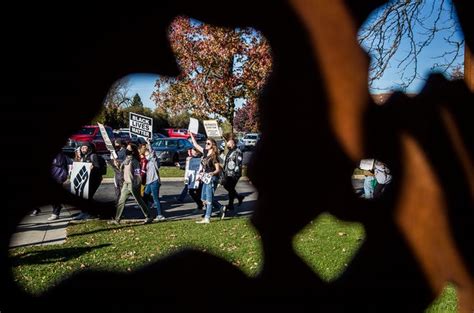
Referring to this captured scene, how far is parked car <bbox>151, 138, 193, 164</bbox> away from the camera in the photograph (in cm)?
2288

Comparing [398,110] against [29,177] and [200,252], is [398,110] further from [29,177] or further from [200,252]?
[29,177]

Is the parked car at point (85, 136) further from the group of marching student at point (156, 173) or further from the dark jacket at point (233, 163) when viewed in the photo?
the dark jacket at point (233, 163)

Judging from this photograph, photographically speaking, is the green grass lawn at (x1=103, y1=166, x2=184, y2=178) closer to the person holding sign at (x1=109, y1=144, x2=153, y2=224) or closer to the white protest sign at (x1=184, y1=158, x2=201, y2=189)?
the white protest sign at (x1=184, y1=158, x2=201, y2=189)

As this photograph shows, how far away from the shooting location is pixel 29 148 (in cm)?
118

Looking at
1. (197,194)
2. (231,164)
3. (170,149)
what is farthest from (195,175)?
(170,149)

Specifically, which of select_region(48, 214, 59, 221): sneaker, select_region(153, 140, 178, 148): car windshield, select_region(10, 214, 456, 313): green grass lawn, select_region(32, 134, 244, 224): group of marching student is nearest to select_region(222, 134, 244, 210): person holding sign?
select_region(32, 134, 244, 224): group of marching student

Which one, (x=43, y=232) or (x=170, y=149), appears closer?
(x=43, y=232)

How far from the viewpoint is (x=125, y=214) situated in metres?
10.5

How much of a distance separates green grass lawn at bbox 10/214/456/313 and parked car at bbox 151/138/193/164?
13.5 m

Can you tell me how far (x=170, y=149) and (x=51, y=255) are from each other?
16563mm

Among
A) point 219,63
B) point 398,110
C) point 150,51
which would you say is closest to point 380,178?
point 219,63

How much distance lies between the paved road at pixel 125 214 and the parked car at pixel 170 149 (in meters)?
5.98

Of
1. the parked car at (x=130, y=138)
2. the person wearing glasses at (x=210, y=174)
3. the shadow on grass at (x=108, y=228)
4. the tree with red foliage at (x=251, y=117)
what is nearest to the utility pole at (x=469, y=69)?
the tree with red foliage at (x=251, y=117)

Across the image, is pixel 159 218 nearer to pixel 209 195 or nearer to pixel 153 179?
pixel 153 179
